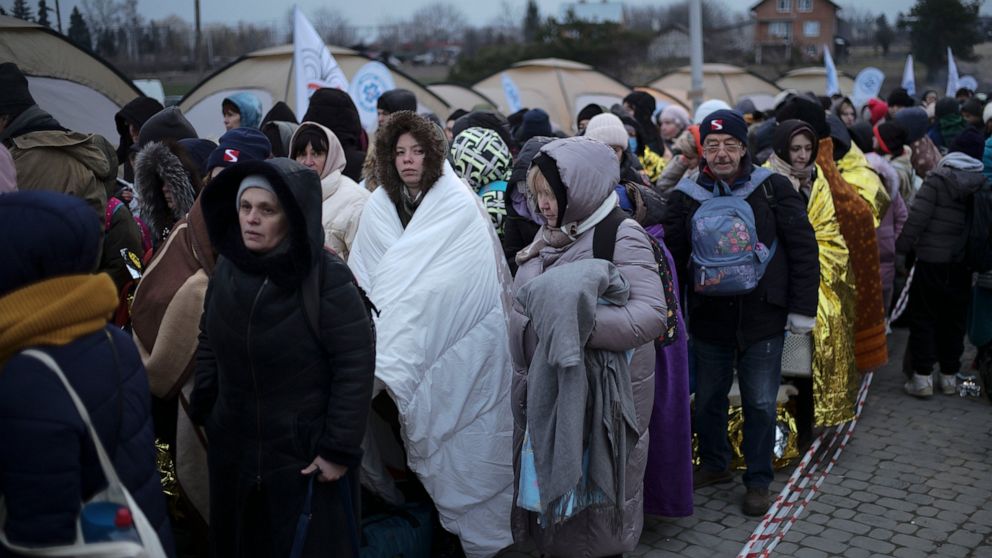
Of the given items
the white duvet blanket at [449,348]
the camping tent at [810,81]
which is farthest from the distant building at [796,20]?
the white duvet blanket at [449,348]

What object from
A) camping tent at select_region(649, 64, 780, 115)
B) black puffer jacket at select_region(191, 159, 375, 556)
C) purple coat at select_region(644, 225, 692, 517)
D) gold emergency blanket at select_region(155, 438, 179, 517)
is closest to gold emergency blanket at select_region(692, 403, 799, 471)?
purple coat at select_region(644, 225, 692, 517)

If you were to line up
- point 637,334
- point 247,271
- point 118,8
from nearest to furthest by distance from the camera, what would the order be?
point 247,271, point 637,334, point 118,8

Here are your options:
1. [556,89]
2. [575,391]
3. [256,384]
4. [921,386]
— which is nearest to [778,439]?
Answer: [921,386]

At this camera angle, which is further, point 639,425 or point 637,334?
point 639,425

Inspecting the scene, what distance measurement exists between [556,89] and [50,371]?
20.7 metres

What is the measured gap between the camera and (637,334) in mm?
3746

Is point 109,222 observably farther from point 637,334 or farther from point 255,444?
point 637,334

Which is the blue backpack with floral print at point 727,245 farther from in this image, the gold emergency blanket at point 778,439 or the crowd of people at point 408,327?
the gold emergency blanket at point 778,439

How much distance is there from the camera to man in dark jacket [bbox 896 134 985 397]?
6.77 meters

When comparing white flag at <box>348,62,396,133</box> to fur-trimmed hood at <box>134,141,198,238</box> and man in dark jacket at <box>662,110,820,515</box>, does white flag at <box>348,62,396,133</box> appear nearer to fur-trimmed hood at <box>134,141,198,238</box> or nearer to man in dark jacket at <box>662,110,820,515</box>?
fur-trimmed hood at <box>134,141,198,238</box>

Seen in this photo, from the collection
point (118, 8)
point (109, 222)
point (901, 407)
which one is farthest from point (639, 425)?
point (118, 8)

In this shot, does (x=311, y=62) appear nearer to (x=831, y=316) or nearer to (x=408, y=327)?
(x=831, y=316)

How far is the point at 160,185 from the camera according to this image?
15.2 feet

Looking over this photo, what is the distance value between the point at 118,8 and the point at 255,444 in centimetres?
1240
